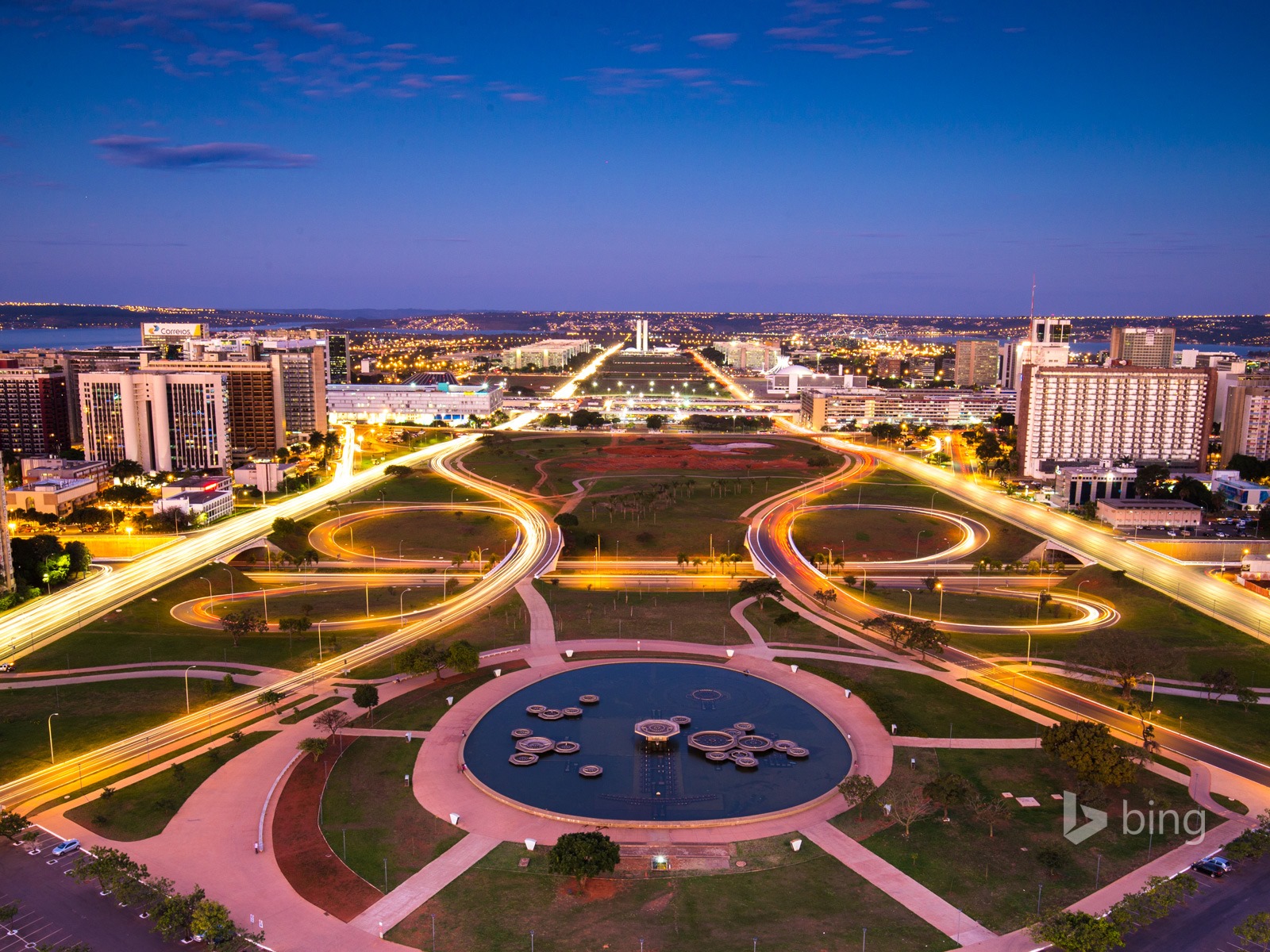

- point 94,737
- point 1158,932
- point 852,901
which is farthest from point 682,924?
point 94,737

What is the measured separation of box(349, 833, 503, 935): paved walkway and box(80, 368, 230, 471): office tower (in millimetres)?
102106

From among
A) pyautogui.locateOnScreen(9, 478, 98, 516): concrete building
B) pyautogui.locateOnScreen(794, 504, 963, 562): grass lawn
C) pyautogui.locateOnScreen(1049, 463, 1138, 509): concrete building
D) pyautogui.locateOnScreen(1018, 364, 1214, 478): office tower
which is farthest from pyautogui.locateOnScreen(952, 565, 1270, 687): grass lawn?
pyautogui.locateOnScreen(9, 478, 98, 516): concrete building

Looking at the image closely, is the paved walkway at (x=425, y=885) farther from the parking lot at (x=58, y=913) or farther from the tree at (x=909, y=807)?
the tree at (x=909, y=807)

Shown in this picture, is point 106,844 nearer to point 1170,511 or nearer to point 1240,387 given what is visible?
point 1170,511

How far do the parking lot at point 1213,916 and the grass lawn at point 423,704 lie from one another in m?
36.2

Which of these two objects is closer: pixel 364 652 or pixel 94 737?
pixel 94 737

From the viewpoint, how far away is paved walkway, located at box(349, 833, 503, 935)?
113 feet

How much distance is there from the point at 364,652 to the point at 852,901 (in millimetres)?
39028

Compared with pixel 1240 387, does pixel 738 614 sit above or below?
below

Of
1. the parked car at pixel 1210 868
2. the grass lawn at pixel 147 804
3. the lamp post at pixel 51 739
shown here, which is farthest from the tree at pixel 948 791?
the lamp post at pixel 51 739

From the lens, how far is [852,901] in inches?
1401

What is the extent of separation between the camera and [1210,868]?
1469 inches

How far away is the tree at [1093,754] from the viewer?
43.1 meters

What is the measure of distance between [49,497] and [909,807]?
97696 millimetres
